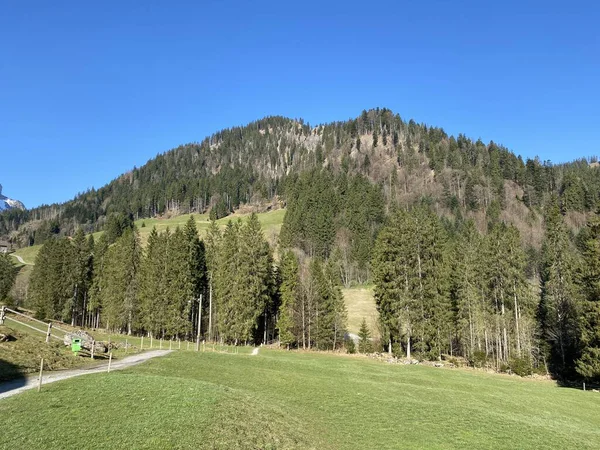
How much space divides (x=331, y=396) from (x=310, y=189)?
5223 inches

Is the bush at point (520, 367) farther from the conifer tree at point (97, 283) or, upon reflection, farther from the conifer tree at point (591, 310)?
the conifer tree at point (97, 283)

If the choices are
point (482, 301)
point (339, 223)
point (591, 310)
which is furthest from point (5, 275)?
point (591, 310)

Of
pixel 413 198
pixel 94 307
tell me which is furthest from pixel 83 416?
pixel 413 198

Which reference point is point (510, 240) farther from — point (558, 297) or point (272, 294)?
point (272, 294)

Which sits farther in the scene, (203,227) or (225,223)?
(225,223)

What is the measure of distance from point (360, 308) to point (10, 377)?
75408mm

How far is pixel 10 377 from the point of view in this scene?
22172 millimetres

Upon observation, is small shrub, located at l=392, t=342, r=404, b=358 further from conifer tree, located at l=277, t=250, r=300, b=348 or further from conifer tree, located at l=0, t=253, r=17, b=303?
conifer tree, located at l=0, t=253, r=17, b=303

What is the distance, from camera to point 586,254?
135 feet

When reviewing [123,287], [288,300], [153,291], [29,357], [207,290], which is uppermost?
[123,287]

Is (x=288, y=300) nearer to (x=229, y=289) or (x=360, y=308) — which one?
(x=229, y=289)

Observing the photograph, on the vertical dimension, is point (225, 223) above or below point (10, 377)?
above

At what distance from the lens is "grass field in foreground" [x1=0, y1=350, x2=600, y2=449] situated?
42.9 ft

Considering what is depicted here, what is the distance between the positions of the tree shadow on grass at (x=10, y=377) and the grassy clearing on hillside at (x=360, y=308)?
5946 centimetres
